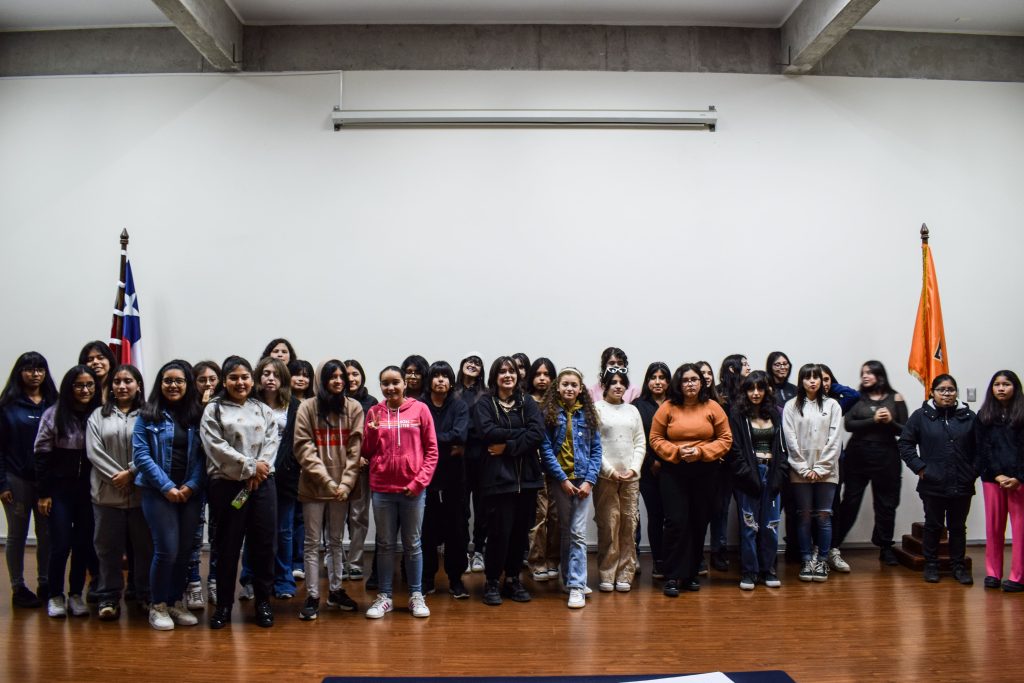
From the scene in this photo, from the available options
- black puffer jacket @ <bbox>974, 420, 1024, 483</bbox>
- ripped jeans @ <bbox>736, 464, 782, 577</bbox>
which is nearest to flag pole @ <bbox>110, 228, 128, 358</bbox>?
ripped jeans @ <bbox>736, 464, 782, 577</bbox>

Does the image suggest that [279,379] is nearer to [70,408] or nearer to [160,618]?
[70,408]

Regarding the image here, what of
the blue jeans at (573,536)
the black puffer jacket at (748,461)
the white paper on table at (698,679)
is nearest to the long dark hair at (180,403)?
the blue jeans at (573,536)

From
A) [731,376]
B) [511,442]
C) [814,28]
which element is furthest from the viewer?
[814,28]

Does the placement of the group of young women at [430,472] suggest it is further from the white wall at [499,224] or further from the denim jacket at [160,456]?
the white wall at [499,224]

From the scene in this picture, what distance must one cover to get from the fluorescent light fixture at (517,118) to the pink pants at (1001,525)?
3.54 meters

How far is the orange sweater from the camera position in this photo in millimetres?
4641

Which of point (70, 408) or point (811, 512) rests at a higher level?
point (70, 408)

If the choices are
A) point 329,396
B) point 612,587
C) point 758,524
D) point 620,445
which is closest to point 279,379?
point 329,396

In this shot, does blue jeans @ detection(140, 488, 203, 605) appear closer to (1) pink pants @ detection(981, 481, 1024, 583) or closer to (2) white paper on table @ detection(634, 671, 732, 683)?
(2) white paper on table @ detection(634, 671, 732, 683)

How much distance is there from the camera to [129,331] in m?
5.75

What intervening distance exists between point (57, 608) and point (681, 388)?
3.99 m

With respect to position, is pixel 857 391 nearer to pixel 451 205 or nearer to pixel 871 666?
pixel 871 666

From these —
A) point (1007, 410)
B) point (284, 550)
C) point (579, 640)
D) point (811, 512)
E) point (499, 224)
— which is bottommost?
point (579, 640)

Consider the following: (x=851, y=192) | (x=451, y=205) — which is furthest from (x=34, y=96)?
(x=851, y=192)
